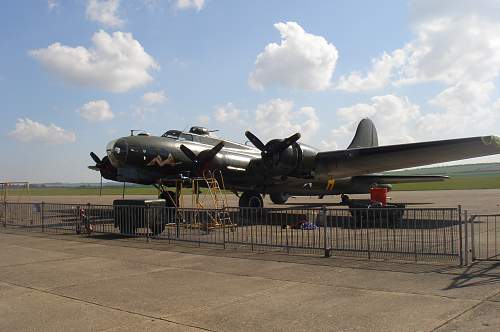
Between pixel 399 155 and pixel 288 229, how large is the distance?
28.2 feet

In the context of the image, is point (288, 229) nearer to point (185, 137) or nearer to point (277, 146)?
point (277, 146)

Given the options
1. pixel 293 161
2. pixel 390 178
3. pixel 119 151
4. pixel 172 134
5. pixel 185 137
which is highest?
pixel 172 134

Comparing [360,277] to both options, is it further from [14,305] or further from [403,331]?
[14,305]

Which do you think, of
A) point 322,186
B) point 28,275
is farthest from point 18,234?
point 322,186

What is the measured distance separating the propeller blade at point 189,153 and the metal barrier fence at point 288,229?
5.72 m

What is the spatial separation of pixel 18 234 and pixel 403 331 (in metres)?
15.2

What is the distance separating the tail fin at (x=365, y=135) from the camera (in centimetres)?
3478

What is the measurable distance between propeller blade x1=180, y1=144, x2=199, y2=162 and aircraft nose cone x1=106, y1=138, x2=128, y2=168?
2678mm

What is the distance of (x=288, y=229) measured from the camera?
51.0 ft

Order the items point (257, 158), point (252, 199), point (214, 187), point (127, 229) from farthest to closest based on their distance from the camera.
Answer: point (252, 199)
point (257, 158)
point (214, 187)
point (127, 229)

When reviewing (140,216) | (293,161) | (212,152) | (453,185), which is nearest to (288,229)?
(140,216)

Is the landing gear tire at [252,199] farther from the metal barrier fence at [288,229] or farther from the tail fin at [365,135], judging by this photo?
the tail fin at [365,135]

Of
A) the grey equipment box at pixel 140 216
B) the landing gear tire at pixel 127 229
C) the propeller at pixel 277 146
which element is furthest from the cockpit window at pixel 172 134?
the landing gear tire at pixel 127 229

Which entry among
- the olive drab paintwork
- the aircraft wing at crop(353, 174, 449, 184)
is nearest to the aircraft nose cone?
the olive drab paintwork
